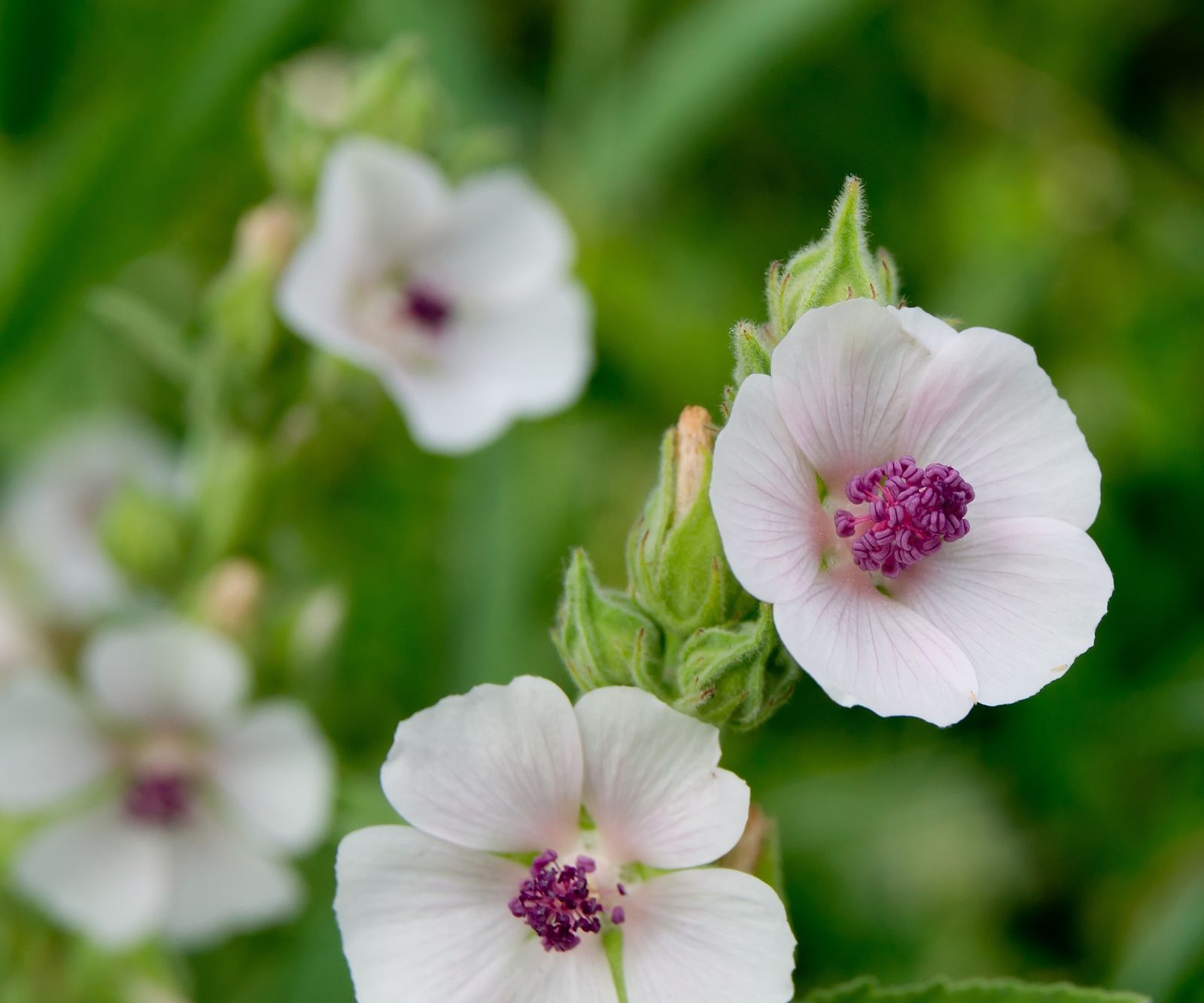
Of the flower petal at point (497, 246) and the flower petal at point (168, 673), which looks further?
the flower petal at point (497, 246)

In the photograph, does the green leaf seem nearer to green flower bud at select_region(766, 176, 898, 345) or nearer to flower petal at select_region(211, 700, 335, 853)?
green flower bud at select_region(766, 176, 898, 345)

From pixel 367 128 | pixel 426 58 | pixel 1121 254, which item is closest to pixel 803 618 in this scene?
pixel 367 128

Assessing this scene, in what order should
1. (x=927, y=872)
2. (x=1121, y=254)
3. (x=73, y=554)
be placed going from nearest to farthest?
(x=927, y=872), (x=73, y=554), (x=1121, y=254)

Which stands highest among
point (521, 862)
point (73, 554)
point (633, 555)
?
point (633, 555)

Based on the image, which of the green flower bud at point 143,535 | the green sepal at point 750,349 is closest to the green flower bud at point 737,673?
the green sepal at point 750,349

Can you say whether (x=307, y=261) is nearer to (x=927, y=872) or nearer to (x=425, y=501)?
(x=425, y=501)

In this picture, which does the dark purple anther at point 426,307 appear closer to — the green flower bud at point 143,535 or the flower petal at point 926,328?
the green flower bud at point 143,535
